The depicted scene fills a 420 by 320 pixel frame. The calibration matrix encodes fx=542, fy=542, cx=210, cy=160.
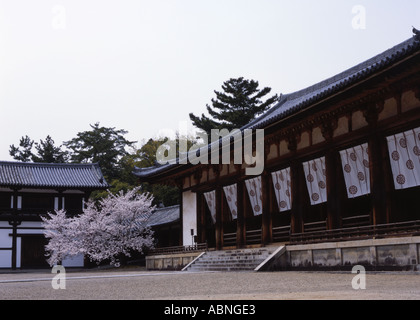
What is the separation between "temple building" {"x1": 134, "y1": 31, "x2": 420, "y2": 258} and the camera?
1449 centimetres

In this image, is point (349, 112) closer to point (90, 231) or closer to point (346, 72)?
point (346, 72)

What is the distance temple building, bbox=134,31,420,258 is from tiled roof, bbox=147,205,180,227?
11.2 m

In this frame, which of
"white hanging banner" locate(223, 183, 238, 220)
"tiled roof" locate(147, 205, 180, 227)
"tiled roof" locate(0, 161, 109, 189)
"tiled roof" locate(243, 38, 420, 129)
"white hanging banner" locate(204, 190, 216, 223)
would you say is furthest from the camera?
"tiled roof" locate(0, 161, 109, 189)

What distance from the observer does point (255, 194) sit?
72.4ft

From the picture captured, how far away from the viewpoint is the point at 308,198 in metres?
19.7

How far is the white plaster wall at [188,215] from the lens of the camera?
90.2 ft

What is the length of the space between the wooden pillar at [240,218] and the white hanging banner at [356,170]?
6226 mm

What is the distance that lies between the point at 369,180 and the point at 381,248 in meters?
2.82

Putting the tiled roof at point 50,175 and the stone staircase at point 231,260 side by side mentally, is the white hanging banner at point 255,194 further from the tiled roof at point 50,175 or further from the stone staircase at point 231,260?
the tiled roof at point 50,175

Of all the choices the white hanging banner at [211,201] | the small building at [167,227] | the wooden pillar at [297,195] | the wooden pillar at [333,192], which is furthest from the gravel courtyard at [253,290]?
the small building at [167,227]

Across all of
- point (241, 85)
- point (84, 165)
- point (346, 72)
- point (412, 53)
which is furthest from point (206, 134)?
point (412, 53)

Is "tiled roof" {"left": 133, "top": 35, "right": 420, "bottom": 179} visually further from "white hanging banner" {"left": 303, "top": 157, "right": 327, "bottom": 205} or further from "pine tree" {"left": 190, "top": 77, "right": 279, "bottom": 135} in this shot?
"pine tree" {"left": 190, "top": 77, "right": 279, "bottom": 135}

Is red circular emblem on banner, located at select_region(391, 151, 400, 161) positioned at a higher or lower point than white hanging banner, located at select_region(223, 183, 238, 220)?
higher

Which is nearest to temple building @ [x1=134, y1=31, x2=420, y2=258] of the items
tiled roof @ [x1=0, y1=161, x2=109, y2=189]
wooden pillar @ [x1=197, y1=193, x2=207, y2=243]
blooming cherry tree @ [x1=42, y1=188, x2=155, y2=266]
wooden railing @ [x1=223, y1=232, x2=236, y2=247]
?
wooden railing @ [x1=223, y1=232, x2=236, y2=247]
